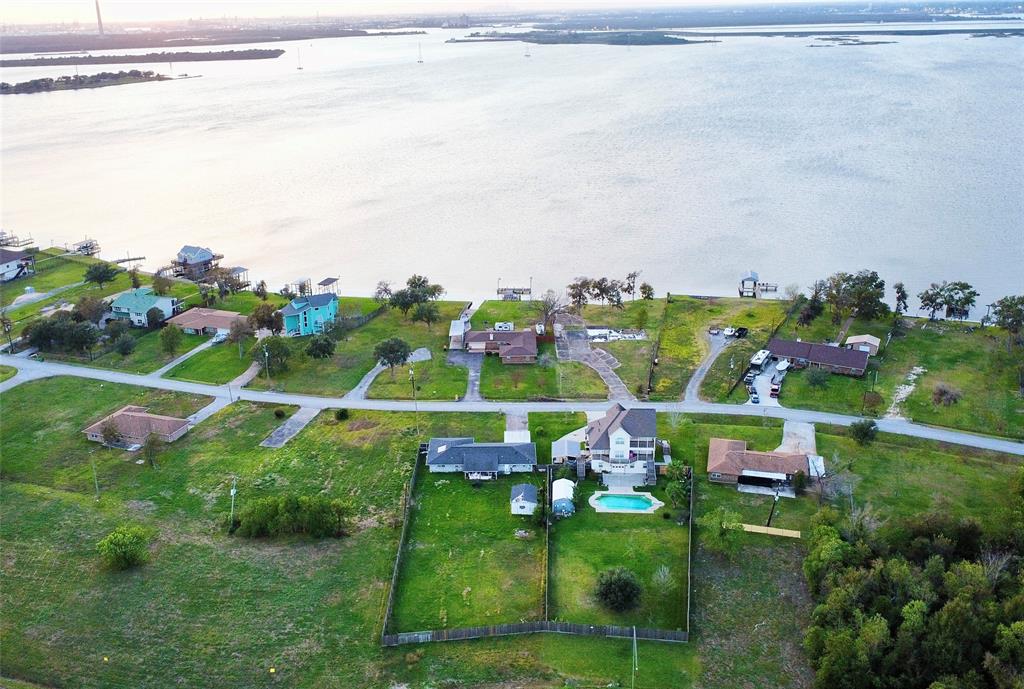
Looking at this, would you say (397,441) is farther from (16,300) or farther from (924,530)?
(16,300)

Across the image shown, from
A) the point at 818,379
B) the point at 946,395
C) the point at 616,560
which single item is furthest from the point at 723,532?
the point at 946,395

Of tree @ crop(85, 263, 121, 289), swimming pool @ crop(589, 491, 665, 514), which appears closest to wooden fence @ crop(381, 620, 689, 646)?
swimming pool @ crop(589, 491, 665, 514)

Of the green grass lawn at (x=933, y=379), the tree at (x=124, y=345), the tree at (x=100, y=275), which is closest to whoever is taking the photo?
the green grass lawn at (x=933, y=379)

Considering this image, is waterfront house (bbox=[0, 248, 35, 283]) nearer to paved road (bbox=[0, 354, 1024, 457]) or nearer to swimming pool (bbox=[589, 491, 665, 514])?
paved road (bbox=[0, 354, 1024, 457])

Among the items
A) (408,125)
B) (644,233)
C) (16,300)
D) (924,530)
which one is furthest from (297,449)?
(408,125)

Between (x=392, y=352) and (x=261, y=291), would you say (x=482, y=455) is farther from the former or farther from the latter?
(x=261, y=291)

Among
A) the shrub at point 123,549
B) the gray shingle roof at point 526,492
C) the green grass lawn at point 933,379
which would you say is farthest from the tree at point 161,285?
the green grass lawn at point 933,379

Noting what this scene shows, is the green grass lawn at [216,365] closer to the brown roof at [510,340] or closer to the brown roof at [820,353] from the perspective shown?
the brown roof at [510,340]
